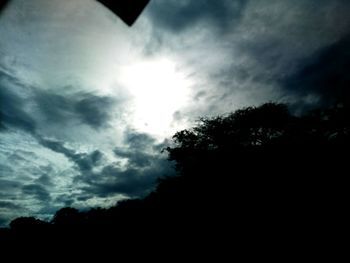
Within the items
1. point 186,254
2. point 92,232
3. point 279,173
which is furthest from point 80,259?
point 279,173

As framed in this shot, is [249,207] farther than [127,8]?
Yes

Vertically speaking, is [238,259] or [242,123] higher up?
[242,123]

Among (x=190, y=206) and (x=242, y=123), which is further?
(x=242, y=123)

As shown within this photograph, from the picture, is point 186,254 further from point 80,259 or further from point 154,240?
point 80,259

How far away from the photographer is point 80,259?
10.7 metres

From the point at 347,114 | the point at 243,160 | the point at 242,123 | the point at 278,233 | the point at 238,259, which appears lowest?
the point at 238,259

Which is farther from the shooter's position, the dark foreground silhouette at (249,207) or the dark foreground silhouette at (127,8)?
the dark foreground silhouette at (249,207)

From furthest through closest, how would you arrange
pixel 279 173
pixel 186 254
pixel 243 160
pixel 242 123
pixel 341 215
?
1. pixel 242 123
2. pixel 243 160
3. pixel 279 173
4. pixel 186 254
5. pixel 341 215

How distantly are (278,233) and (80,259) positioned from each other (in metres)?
10.1

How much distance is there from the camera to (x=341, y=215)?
23.3ft

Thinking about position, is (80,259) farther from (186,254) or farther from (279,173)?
(279,173)

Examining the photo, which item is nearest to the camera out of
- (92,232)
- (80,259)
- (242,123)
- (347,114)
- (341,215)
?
(341,215)

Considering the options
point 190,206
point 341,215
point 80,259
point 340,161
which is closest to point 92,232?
point 80,259

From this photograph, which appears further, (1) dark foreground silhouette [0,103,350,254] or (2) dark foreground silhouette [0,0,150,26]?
(1) dark foreground silhouette [0,103,350,254]
